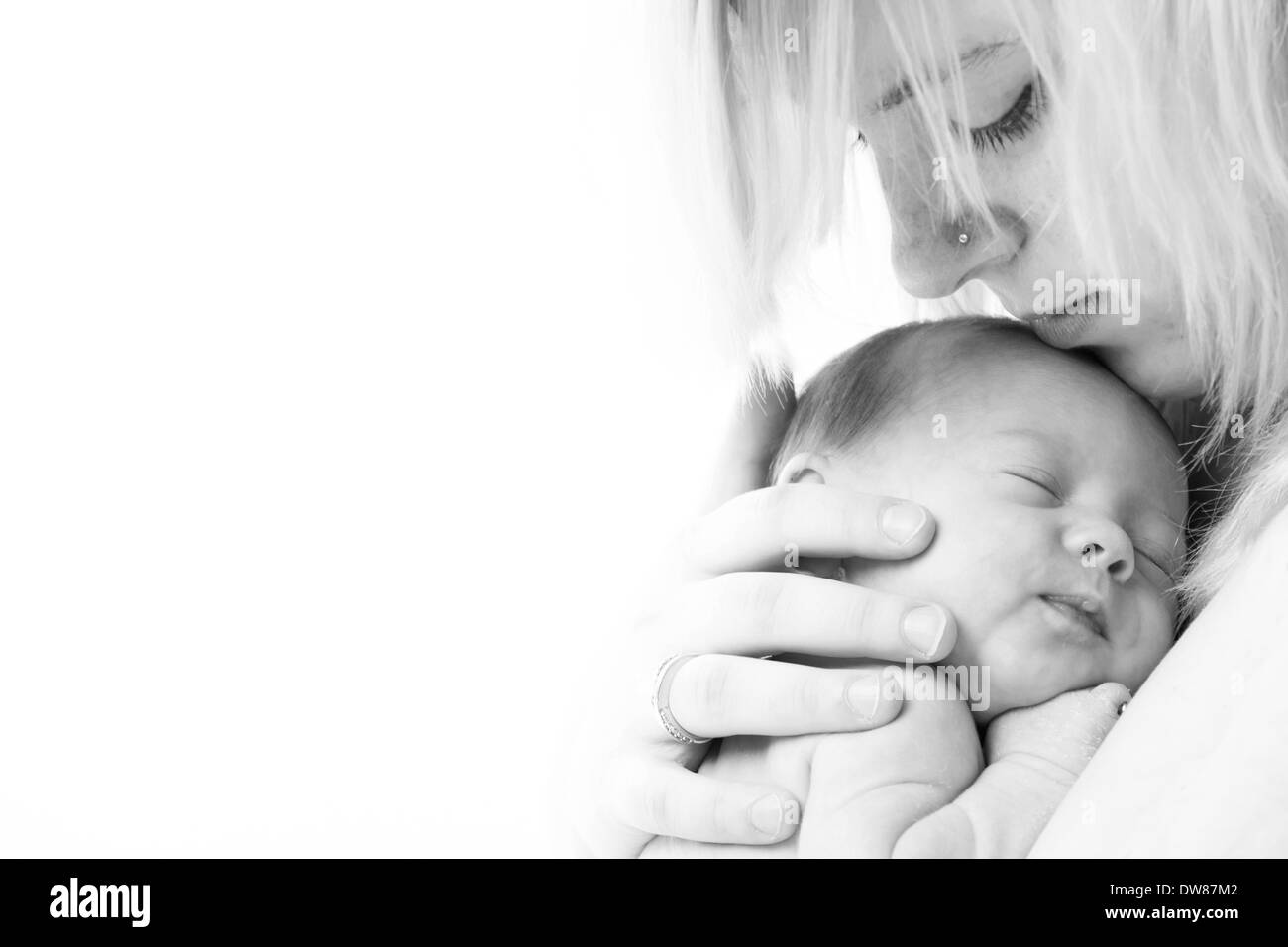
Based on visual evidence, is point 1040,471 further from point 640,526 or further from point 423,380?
→ point 423,380

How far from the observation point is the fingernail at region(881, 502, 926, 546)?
40.8 inches

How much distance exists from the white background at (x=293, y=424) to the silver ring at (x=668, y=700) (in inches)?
35.8

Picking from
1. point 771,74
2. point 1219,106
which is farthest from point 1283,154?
point 771,74

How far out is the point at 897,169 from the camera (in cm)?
109

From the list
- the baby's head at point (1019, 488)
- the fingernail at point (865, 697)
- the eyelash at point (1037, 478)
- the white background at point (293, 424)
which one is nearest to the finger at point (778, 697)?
the fingernail at point (865, 697)

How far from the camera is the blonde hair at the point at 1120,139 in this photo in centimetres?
91

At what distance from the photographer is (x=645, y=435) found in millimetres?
2209

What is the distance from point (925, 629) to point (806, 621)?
91 mm

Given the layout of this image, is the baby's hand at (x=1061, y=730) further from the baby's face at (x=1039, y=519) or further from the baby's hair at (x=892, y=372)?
the baby's hair at (x=892, y=372)

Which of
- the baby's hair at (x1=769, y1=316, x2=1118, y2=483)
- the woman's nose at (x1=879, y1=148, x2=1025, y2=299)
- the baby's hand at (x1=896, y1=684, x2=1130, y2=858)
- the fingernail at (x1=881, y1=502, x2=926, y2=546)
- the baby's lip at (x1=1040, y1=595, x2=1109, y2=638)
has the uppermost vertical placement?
the woman's nose at (x1=879, y1=148, x2=1025, y2=299)

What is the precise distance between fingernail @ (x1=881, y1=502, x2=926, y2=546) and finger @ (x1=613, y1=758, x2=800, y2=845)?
23 cm

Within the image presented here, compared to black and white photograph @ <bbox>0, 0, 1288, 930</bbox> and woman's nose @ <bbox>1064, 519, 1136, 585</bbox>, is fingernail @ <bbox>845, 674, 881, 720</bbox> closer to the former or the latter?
black and white photograph @ <bbox>0, 0, 1288, 930</bbox>

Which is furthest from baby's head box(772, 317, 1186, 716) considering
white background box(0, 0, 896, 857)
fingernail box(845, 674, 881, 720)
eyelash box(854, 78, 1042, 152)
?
white background box(0, 0, 896, 857)

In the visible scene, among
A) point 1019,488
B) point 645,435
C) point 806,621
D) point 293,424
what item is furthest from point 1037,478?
point 293,424
